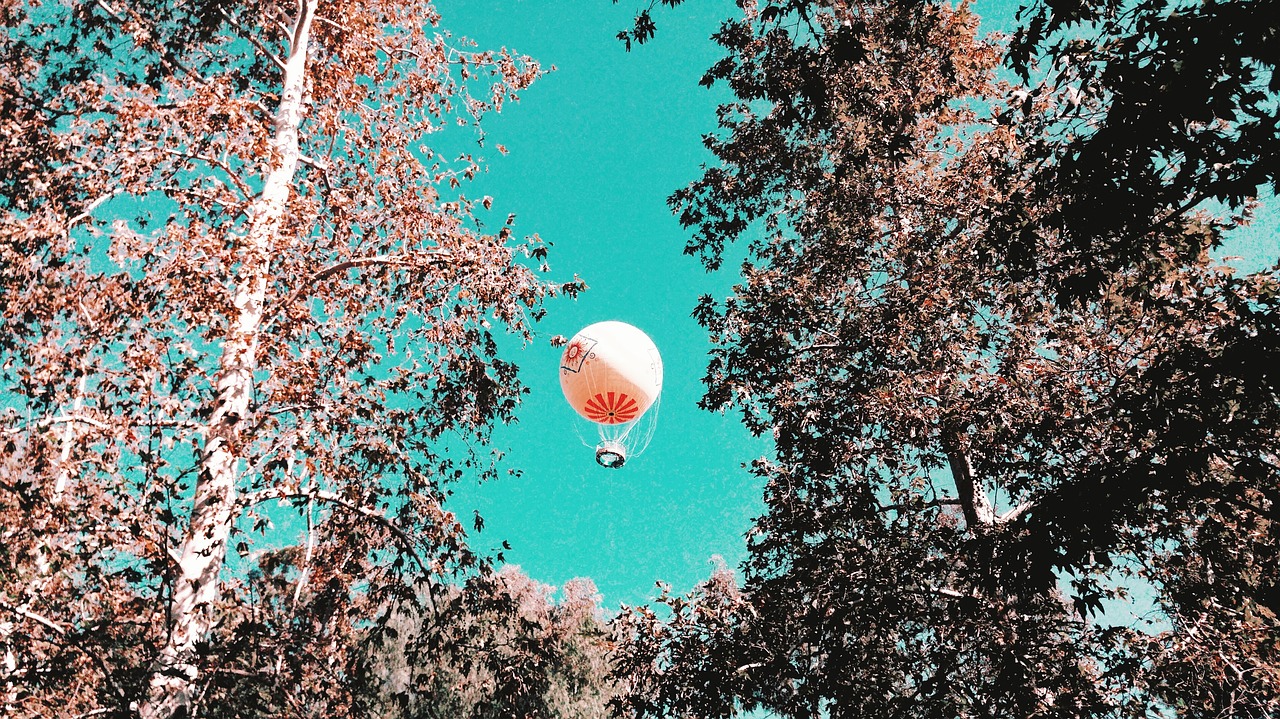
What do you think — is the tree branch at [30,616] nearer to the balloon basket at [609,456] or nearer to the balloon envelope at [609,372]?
the balloon envelope at [609,372]

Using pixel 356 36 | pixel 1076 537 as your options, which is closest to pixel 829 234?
pixel 1076 537

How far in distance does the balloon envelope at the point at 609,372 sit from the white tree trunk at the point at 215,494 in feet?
15.0

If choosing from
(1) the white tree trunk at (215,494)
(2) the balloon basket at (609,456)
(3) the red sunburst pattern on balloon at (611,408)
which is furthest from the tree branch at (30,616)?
(2) the balloon basket at (609,456)

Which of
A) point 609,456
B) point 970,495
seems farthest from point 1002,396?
point 609,456

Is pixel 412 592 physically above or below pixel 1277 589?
above

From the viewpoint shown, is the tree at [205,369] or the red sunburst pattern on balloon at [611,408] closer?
the tree at [205,369]

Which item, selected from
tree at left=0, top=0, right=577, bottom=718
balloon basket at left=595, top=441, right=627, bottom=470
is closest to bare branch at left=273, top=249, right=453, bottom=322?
tree at left=0, top=0, right=577, bottom=718

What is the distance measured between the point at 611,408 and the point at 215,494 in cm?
569

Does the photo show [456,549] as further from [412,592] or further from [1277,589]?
[1277,589]

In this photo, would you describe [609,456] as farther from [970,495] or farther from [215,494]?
[215,494]

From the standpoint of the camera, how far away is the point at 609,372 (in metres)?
10.7

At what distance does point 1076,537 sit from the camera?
5.62 metres

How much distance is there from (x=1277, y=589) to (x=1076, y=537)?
1873 millimetres

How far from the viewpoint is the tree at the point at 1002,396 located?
543 cm
